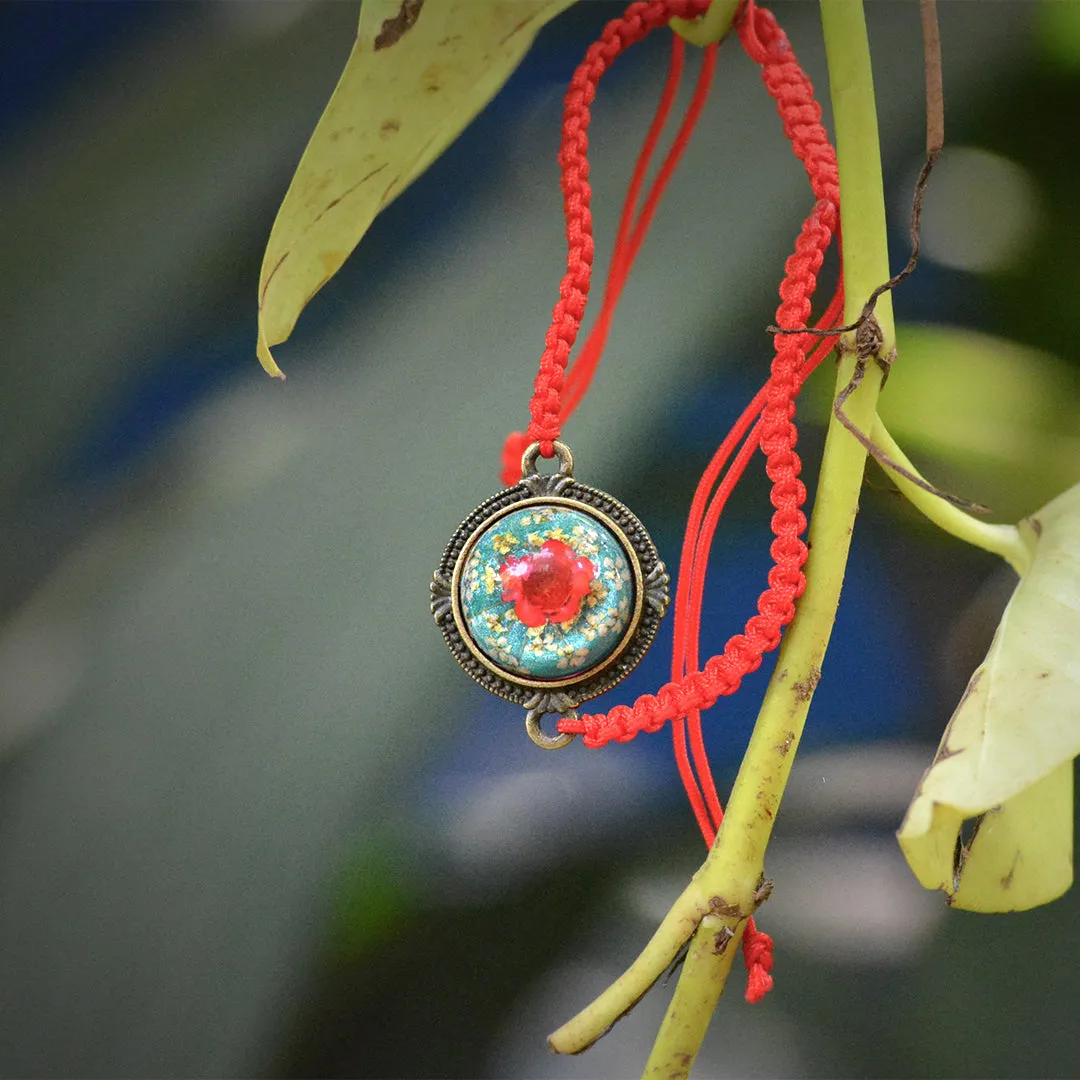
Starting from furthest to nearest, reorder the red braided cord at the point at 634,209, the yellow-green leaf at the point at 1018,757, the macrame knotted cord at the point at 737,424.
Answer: the red braided cord at the point at 634,209 → the macrame knotted cord at the point at 737,424 → the yellow-green leaf at the point at 1018,757

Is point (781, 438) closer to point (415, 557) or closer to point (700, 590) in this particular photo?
point (700, 590)

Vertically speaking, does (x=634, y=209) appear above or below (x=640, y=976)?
above

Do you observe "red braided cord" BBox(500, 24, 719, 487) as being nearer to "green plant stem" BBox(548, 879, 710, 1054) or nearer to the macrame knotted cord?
the macrame knotted cord

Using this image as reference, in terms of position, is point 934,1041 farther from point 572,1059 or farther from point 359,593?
point 359,593

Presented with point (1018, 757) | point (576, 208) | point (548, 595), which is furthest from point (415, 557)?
point (1018, 757)

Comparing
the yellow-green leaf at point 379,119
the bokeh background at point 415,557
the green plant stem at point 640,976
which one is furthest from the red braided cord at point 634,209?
the green plant stem at point 640,976

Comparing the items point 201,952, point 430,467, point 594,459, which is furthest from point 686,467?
point 201,952

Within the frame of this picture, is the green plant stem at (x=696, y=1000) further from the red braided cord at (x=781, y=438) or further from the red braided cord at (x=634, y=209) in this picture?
the red braided cord at (x=634, y=209)
